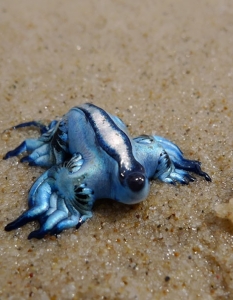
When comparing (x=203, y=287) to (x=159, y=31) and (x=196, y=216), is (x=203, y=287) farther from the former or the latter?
(x=159, y=31)

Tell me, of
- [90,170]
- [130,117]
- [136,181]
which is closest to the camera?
[136,181]

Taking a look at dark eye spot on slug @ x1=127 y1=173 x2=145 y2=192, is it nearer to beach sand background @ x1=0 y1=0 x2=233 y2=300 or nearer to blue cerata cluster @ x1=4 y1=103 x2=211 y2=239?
blue cerata cluster @ x1=4 y1=103 x2=211 y2=239

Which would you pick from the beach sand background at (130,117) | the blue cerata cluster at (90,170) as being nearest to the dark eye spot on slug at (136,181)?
the blue cerata cluster at (90,170)

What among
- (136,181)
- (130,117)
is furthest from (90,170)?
(130,117)

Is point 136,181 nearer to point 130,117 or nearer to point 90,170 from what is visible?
point 90,170

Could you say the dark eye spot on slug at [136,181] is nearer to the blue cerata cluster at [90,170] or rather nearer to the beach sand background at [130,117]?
the blue cerata cluster at [90,170]

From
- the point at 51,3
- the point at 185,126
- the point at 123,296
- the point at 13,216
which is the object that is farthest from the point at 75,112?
the point at 51,3

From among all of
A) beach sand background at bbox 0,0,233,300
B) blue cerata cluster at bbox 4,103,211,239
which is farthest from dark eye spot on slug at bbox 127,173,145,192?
beach sand background at bbox 0,0,233,300

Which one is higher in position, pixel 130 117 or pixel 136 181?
pixel 136 181
